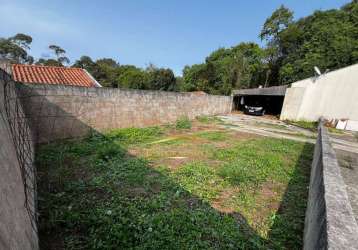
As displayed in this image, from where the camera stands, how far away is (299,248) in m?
2.11

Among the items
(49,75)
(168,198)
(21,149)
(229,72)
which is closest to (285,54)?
(229,72)

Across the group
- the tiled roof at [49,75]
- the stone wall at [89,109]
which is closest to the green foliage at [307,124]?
the stone wall at [89,109]

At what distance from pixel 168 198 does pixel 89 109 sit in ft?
15.5

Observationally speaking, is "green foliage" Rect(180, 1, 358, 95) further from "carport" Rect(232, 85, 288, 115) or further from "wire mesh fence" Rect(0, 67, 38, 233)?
"wire mesh fence" Rect(0, 67, 38, 233)

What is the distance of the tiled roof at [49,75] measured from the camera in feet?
27.5

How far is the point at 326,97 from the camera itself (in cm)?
1174

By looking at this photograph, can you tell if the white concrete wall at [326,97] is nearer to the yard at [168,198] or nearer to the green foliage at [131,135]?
the yard at [168,198]

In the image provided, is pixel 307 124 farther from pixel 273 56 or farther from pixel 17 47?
pixel 17 47

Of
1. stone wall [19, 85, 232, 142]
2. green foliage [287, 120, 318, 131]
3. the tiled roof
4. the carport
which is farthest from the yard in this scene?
the carport

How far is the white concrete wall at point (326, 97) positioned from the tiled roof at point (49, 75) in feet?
43.0

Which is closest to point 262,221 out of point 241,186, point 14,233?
point 241,186

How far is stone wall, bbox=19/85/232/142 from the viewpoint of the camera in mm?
5133

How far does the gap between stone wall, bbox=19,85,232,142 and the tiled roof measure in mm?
3332

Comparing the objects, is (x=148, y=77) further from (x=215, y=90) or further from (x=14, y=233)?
(x=14, y=233)
